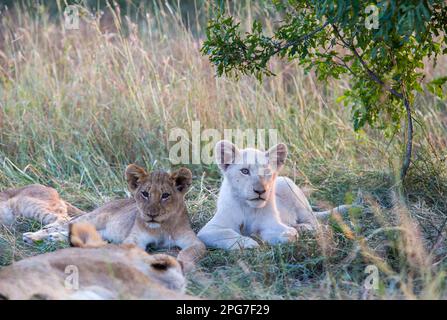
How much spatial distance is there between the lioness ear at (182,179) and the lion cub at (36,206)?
1082 mm

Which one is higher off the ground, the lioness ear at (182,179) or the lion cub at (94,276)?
the lion cub at (94,276)

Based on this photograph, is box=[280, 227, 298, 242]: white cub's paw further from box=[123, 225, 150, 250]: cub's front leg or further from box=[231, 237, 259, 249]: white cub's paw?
box=[123, 225, 150, 250]: cub's front leg

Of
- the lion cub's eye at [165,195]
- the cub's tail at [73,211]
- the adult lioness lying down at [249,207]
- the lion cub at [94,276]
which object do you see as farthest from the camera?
the cub's tail at [73,211]

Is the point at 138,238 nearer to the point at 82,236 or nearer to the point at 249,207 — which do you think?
the point at 249,207

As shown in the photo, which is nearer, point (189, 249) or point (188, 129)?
point (189, 249)

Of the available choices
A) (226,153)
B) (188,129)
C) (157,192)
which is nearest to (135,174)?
(157,192)

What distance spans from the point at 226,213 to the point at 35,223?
1.67 m

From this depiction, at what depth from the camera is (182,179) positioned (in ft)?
19.2

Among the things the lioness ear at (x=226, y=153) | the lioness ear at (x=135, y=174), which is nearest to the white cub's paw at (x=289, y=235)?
the lioness ear at (x=226, y=153)

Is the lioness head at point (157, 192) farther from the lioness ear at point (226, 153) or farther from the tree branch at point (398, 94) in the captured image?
the tree branch at point (398, 94)

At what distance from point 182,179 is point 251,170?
53 cm

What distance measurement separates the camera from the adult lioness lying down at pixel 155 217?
5617mm

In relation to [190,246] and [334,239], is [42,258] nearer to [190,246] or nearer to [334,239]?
[190,246]
